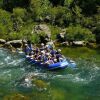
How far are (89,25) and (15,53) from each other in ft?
45.3

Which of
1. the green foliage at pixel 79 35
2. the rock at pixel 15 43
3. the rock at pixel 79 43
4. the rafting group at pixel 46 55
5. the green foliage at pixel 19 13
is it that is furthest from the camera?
the green foliage at pixel 19 13

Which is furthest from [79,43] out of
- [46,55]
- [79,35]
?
[46,55]

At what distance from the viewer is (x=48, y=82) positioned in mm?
30922

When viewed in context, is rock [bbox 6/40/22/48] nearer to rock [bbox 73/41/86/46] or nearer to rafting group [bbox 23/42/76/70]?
rafting group [bbox 23/42/76/70]

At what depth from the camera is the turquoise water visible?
91.6 ft

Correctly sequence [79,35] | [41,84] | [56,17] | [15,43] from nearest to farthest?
[41,84] < [15,43] < [79,35] < [56,17]

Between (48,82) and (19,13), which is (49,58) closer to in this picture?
(48,82)

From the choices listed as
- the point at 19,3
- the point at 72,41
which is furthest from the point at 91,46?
the point at 19,3

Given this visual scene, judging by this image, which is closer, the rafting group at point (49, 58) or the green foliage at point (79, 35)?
the rafting group at point (49, 58)

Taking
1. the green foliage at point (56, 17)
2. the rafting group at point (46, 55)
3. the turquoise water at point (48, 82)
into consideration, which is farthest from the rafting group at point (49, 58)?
the green foliage at point (56, 17)

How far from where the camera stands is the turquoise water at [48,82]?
91.6 ft

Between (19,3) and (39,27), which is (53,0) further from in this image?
(39,27)

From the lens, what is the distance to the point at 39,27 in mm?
48031

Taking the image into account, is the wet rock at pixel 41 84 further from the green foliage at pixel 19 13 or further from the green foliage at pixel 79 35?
the green foliage at pixel 19 13
